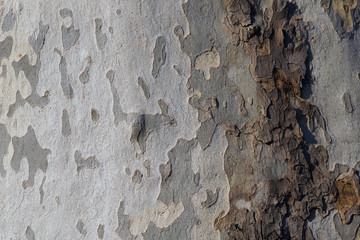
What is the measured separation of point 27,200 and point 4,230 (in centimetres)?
11

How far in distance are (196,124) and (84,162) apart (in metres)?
0.28

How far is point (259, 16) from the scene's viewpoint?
3.99 feet

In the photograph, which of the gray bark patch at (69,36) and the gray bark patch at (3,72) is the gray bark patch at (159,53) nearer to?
the gray bark patch at (69,36)

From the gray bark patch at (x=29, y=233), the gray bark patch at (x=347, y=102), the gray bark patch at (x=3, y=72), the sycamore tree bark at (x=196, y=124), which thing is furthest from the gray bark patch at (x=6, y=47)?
the gray bark patch at (x=347, y=102)

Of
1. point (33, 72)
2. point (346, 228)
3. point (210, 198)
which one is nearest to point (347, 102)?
point (346, 228)

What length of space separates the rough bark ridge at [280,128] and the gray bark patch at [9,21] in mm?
575

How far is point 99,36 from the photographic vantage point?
124 centimetres

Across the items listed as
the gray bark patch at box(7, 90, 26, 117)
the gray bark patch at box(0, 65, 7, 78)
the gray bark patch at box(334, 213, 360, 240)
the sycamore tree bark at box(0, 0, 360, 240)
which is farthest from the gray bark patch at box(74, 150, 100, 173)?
the gray bark patch at box(334, 213, 360, 240)

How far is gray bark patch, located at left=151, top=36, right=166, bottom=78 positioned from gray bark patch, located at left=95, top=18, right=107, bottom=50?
128 millimetres

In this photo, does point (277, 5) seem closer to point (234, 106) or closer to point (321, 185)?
point (234, 106)

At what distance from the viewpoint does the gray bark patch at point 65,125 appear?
1.25 meters

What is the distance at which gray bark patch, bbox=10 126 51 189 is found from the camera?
127cm

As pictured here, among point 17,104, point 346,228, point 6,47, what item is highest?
point 6,47

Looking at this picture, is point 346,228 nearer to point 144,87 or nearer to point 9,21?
point 144,87
